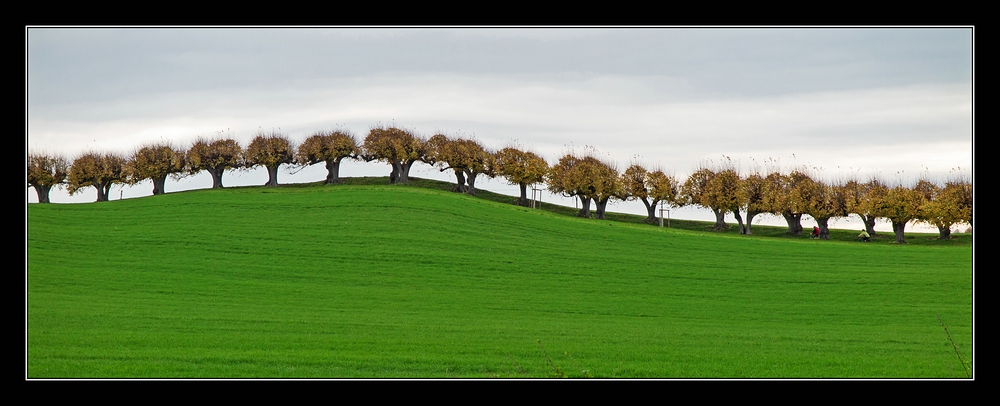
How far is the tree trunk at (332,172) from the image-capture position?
65938mm

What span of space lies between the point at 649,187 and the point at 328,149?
3013 centimetres

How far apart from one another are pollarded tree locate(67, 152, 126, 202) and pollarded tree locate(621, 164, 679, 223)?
144 ft

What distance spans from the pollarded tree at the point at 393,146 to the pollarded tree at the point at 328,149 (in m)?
1.46

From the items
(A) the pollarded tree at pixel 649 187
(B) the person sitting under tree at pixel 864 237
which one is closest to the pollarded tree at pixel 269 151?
(A) the pollarded tree at pixel 649 187

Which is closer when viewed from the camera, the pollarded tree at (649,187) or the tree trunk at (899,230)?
the tree trunk at (899,230)

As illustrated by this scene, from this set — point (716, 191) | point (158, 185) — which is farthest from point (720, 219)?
point (158, 185)

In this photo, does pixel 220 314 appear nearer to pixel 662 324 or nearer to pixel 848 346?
pixel 662 324

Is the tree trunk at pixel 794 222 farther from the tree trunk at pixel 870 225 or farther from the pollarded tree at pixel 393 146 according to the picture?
the pollarded tree at pixel 393 146

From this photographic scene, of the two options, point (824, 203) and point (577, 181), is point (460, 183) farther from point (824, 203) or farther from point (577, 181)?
point (824, 203)

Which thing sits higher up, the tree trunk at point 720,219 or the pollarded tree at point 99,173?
the pollarded tree at point 99,173

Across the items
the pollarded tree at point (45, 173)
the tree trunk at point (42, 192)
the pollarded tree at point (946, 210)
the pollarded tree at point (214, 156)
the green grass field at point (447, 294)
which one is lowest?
the green grass field at point (447, 294)

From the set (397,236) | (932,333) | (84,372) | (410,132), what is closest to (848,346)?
(932,333)

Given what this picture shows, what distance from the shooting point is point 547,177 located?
72188mm
